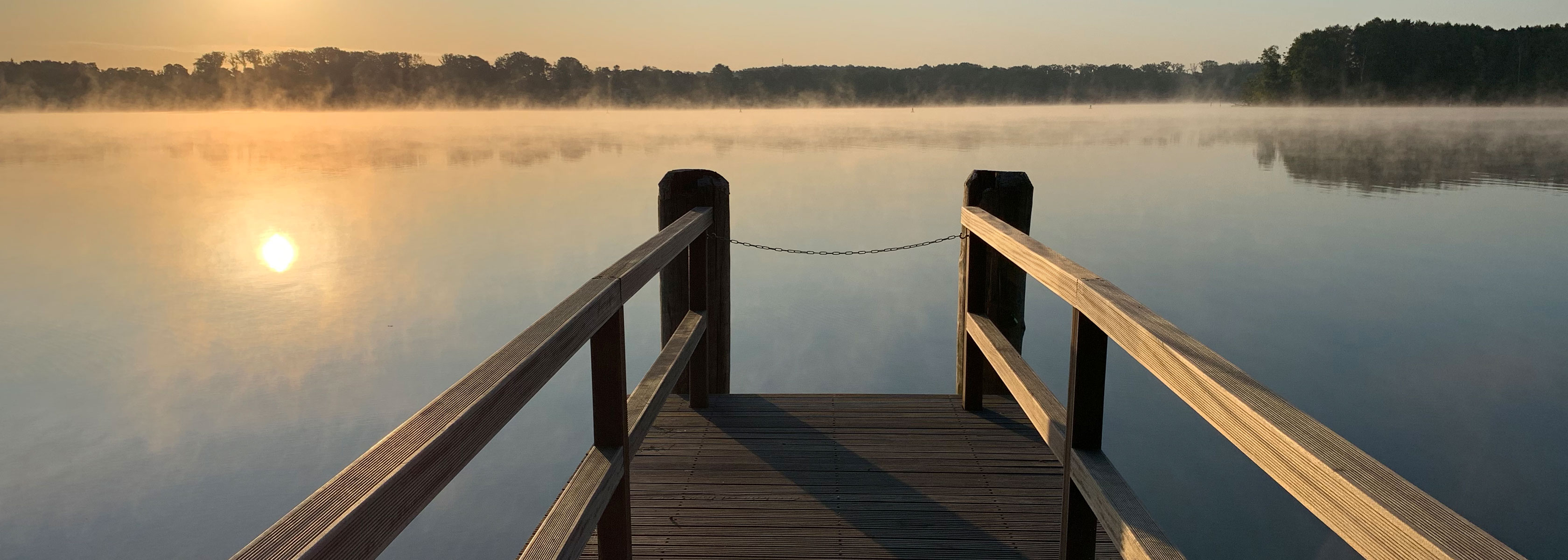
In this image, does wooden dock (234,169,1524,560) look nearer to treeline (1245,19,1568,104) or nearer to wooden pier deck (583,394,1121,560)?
wooden pier deck (583,394,1121,560)

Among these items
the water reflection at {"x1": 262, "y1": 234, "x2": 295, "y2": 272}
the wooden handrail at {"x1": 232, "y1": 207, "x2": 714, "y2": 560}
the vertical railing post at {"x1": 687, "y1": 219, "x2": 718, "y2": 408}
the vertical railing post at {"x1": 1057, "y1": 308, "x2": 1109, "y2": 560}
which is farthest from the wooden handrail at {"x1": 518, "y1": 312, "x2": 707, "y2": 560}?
the water reflection at {"x1": 262, "y1": 234, "x2": 295, "y2": 272}

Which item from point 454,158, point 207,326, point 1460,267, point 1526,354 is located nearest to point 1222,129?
point 454,158

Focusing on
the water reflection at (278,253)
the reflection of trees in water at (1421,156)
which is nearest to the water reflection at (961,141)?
the reflection of trees in water at (1421,156)

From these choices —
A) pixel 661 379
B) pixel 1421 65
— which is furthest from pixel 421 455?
pixel 1421 65

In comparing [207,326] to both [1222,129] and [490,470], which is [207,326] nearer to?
[490,470]

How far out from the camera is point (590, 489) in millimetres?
2213

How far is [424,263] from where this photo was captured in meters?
22.9

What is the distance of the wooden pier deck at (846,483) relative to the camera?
308 centimetres

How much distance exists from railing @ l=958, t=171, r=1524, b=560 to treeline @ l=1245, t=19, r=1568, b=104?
334 feet

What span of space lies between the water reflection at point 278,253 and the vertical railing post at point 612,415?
26.6m

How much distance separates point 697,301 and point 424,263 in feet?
65.9

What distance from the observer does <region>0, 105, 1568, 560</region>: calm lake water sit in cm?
970

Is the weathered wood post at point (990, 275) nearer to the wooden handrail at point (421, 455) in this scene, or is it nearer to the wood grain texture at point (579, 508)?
the wood grain texture at point (579, 508)

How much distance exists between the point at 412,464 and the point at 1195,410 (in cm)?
217
